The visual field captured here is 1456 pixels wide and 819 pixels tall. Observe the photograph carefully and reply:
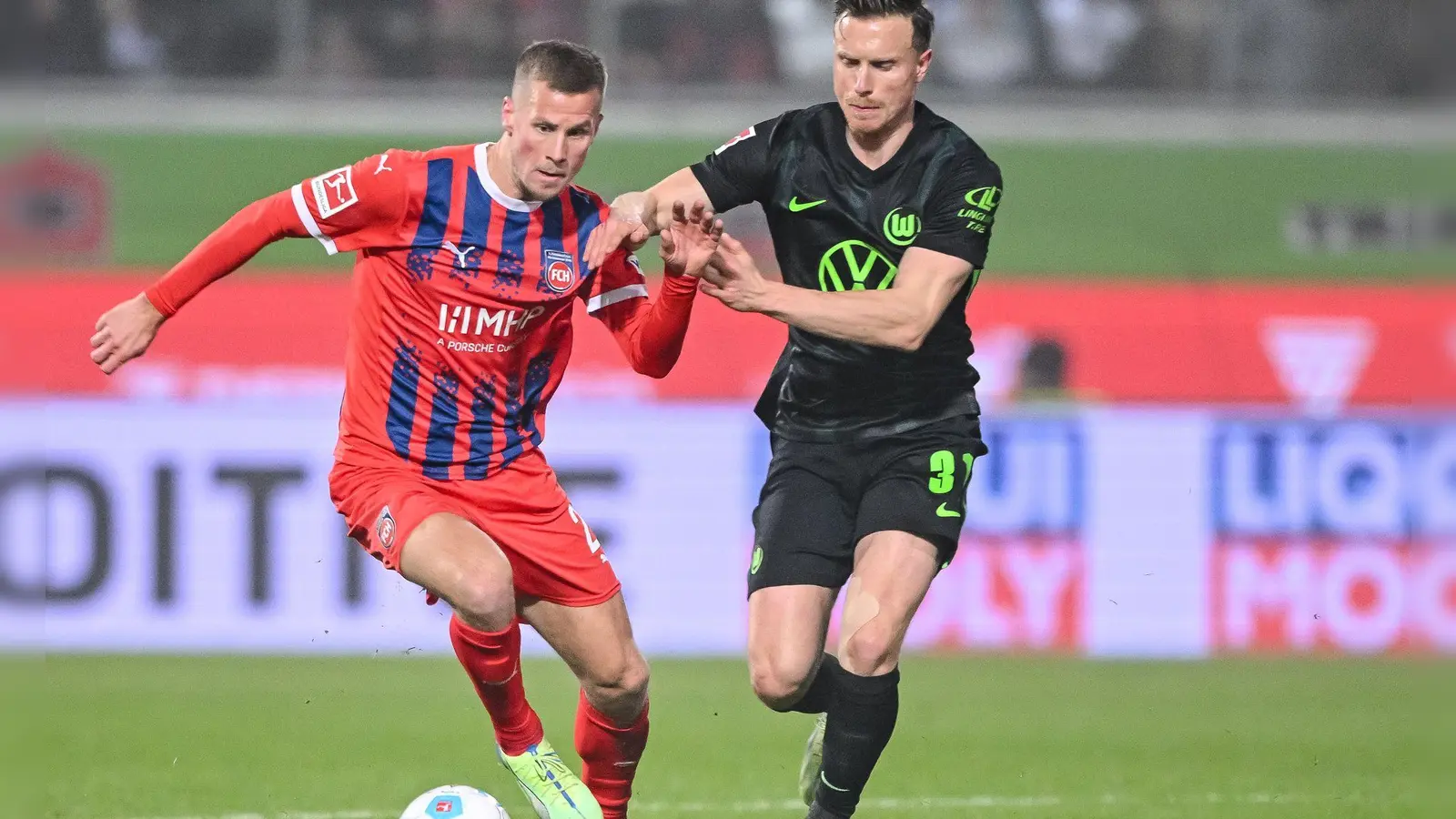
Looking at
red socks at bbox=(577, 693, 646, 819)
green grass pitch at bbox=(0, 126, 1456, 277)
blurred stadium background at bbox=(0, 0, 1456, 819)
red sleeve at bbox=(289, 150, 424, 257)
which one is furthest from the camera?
green grass pitch at bbox=(0, 126, 1456, 277)

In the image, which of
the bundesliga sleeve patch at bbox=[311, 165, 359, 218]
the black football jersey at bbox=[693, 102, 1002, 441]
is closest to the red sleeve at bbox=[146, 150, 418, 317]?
the bundesliga sleeve patch at bbox=[311, 165, 359, 218]

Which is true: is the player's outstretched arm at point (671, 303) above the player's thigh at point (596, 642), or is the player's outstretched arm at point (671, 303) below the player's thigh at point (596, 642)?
above

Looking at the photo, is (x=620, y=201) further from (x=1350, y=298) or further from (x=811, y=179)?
(x=1350, y=298)

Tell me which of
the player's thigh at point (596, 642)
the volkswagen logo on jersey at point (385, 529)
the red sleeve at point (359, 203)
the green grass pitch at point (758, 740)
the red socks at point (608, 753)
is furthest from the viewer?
the green grass pitch at point (758, 740)

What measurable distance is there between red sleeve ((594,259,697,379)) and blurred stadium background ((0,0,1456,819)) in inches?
68.0

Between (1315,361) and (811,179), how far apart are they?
700 centimetres

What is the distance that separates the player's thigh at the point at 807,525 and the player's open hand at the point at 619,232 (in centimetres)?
85

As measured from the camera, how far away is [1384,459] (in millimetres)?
9625

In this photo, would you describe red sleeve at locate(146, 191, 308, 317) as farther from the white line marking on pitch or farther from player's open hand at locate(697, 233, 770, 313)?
the white line marking on pitch

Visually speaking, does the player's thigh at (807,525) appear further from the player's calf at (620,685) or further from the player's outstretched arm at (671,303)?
the player's outstretched arm at (671,303)

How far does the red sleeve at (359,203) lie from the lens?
521 centimetres

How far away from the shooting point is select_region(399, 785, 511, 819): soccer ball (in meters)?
5.04

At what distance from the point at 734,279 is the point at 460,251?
84 cm

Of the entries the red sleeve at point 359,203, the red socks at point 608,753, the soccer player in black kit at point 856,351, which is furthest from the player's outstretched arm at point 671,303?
the red socks at point 608,753
